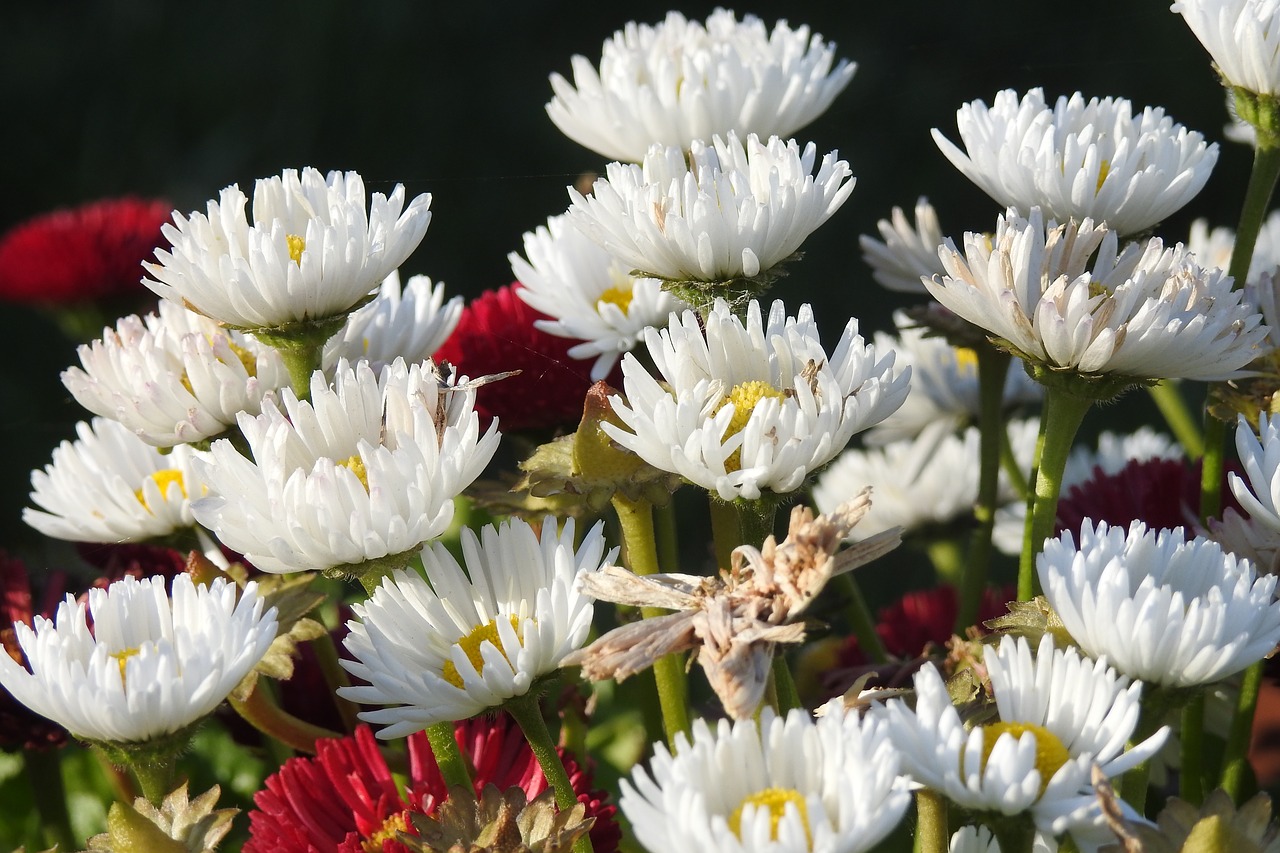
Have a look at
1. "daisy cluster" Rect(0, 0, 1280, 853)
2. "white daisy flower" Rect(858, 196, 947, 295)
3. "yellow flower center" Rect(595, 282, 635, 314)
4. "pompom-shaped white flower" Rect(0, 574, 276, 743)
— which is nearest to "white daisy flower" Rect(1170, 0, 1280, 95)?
"daisy cluster" Rect(0, 0, 1280, 853)

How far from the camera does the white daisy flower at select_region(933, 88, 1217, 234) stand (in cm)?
44

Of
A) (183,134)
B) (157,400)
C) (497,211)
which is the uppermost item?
(157,400)

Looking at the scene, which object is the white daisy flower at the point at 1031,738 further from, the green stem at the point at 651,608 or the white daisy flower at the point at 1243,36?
the white daisy flower at the point at 1243,36

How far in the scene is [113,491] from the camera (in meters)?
0.50

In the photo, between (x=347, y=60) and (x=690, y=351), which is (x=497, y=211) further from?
(x=690, y=351)

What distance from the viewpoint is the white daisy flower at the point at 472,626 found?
1.16 feet

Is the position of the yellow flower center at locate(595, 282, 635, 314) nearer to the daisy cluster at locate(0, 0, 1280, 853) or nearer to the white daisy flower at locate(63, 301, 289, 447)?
the daisy cluster at locate(0, 0, 1280, 853)

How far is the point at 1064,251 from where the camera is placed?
402 millimetres

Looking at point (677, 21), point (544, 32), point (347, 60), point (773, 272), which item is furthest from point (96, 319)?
point (544, 32)

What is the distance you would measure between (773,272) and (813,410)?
0.09 m

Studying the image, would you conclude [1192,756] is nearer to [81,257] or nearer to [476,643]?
[476,643]

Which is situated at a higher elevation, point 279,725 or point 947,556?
point 279,725

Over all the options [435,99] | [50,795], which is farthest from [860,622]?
[435,99]

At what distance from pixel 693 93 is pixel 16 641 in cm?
30
